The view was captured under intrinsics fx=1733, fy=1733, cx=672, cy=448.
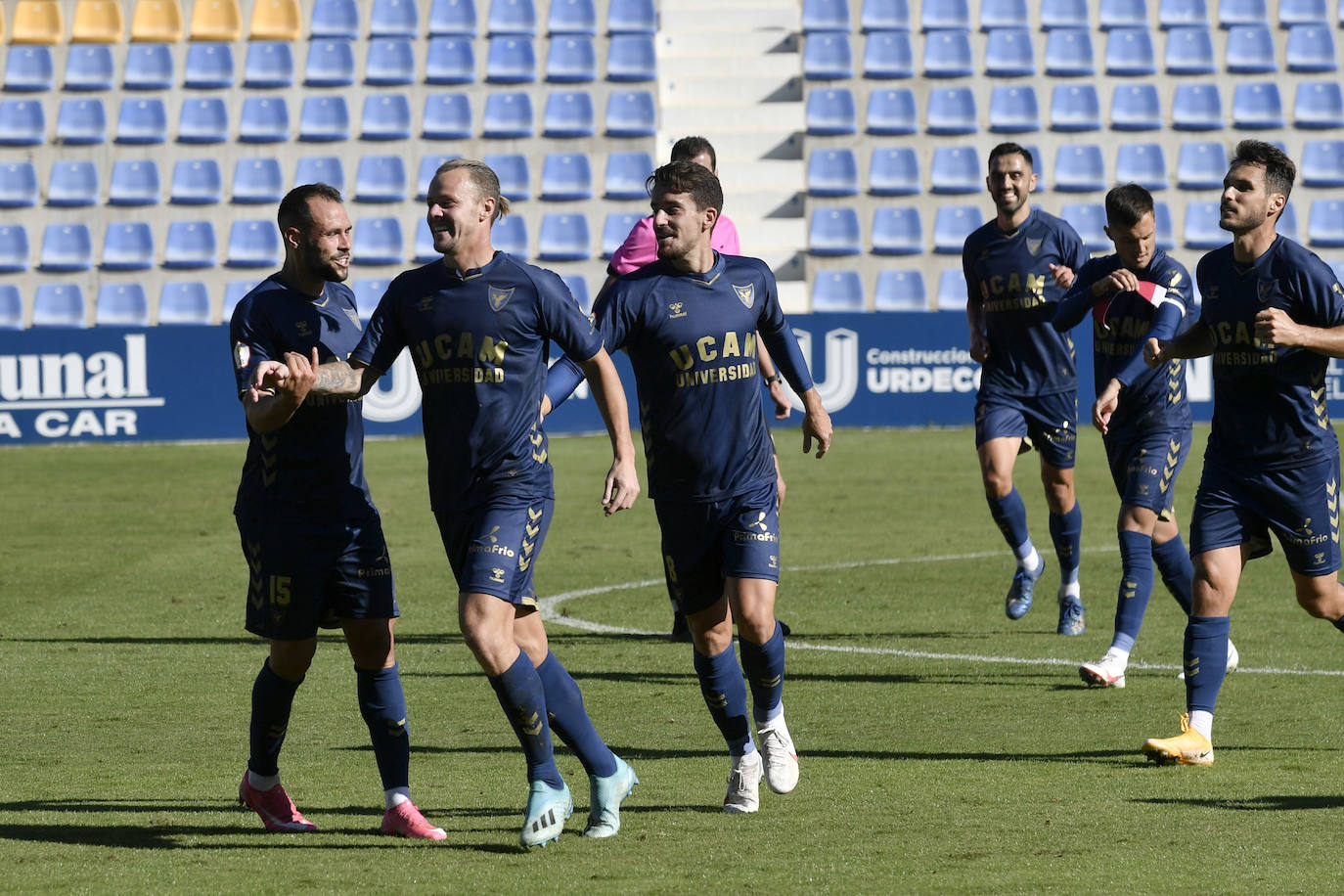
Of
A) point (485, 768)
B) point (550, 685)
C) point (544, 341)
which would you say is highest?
point (544, 341)

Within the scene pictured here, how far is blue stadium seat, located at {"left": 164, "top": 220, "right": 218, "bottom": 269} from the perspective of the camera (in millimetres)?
25281

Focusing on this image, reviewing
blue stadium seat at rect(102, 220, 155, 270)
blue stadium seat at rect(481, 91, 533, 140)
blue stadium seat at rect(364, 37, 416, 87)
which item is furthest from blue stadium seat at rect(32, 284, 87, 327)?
blue stadium seat at rect(481, 91, 533, 140)

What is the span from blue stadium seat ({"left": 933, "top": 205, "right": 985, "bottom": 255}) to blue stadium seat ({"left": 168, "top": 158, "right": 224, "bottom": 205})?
34.9ft

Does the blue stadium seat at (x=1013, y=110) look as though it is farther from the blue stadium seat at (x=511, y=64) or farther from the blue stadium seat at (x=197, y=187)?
the blue stadium seat at (x=197, y=187)

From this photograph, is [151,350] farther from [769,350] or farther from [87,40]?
[769,350]

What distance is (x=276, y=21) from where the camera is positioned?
87.5ft

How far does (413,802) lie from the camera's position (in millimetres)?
5727

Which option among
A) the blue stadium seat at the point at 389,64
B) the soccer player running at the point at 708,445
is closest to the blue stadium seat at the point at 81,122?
the blue stadium seat at the point at 389,64

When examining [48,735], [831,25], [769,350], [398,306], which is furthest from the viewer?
[831,25]

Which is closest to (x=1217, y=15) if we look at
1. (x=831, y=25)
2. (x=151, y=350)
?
(x=831, y=25)

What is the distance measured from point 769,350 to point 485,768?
1.85m

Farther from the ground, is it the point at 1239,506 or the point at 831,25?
the point at 831,25

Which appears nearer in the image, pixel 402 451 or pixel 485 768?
pixel 485 768

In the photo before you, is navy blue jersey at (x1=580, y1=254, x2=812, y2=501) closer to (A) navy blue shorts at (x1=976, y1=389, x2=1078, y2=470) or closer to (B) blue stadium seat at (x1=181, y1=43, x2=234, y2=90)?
(A) navy blue shorts at (x1=976, y1=389, x2=1078, y2=470)
